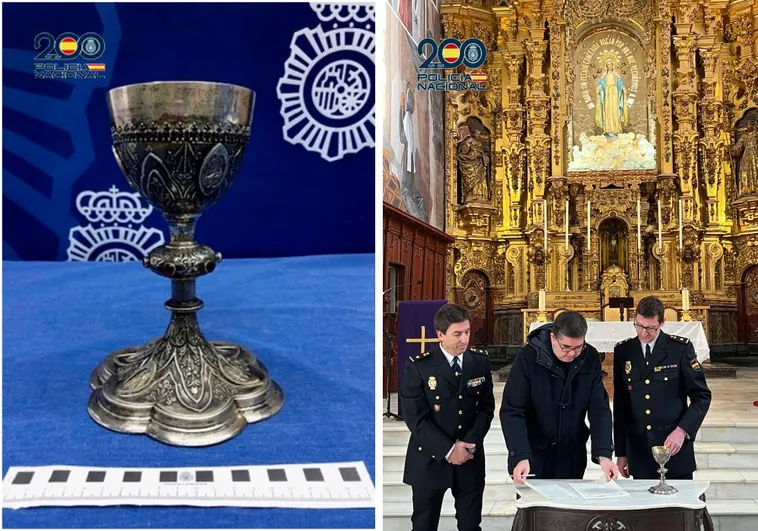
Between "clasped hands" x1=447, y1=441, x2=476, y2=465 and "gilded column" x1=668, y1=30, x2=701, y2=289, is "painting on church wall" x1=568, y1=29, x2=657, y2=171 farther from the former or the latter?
"clasped hands" x1=447, y1=441, x2=476, y2=465

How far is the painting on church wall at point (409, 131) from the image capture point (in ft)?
27.2

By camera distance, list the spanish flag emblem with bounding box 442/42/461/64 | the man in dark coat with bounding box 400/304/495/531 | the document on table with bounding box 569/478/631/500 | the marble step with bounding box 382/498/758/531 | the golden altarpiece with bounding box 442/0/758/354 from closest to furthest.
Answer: the document on table with bounding box 569/478/631/500 < the man in dark coat with bounding box 400/304/495/531 < the marble step with bounding box 382/498/758/531 < the spanish flag emblem with bounding box 442/42/461/64 < the golden altarpiece with bounding box 442/0/758/354

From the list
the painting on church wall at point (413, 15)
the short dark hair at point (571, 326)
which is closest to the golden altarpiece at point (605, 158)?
the painting on church wall at point (413, 15)

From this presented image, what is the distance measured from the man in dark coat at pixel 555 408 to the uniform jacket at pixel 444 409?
0.14 meters

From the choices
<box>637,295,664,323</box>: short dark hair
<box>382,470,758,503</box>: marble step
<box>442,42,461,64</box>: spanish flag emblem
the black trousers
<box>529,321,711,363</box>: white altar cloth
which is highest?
<box>442,42,461,64</box>: spanish flag emblem

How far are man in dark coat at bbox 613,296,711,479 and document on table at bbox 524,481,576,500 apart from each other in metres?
0.76

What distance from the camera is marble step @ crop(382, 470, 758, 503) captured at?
17.1 feet

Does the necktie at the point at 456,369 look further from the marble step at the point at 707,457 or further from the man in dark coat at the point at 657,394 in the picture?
the marble step at the point at 707,457

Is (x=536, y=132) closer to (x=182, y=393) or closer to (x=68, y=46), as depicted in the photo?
(x=68, y=46)

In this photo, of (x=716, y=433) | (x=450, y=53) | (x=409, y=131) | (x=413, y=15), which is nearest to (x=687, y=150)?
(x=413, y=15)

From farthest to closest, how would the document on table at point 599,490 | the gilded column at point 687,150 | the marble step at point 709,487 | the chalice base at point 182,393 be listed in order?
1. the gilded column at point 687,150
2. the marble step at point 709,487
3. the document on table at point 599,490
4. the chalice base at point 182,393

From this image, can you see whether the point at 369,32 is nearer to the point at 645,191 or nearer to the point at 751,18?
the point at 645,191

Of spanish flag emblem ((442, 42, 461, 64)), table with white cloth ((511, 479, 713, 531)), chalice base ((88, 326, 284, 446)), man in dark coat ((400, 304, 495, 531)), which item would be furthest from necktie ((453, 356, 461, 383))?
spanish flag emblem ((442, 42, 461, 64))

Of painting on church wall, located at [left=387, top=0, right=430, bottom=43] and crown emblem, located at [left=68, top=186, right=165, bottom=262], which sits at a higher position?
painting on church wall, located at [left=387, top=0, right=430, bottom=43]
